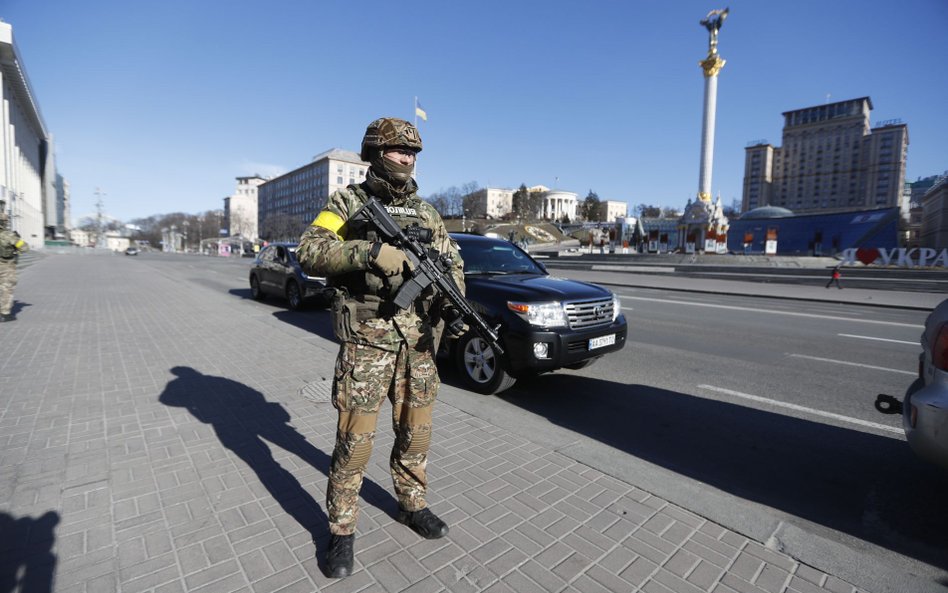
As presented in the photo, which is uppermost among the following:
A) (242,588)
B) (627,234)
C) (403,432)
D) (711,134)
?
(711,134)

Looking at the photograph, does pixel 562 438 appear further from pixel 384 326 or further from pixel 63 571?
pixel 63 571

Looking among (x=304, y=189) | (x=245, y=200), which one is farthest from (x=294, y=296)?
(x=245, y=200)

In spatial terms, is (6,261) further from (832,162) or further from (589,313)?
(832,162)

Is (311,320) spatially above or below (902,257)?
below

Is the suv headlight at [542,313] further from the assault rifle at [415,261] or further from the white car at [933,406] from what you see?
the white car at [933,406]

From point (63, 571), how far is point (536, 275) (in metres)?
5.02

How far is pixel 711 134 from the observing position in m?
51.9

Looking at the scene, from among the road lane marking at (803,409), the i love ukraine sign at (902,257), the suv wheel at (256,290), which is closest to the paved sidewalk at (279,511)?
the road lane marking at (803,409)

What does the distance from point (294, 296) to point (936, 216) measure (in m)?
74.5

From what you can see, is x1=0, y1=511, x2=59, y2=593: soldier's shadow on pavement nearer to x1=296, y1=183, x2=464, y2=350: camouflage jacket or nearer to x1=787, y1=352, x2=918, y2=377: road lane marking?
x1=296, y1=183, x2=464, y2=350: camouflage jacket

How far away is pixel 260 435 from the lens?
3854mm

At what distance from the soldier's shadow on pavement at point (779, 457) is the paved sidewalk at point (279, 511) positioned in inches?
29.3

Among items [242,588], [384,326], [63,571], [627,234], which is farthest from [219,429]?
[627,234]

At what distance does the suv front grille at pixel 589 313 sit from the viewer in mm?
5020
